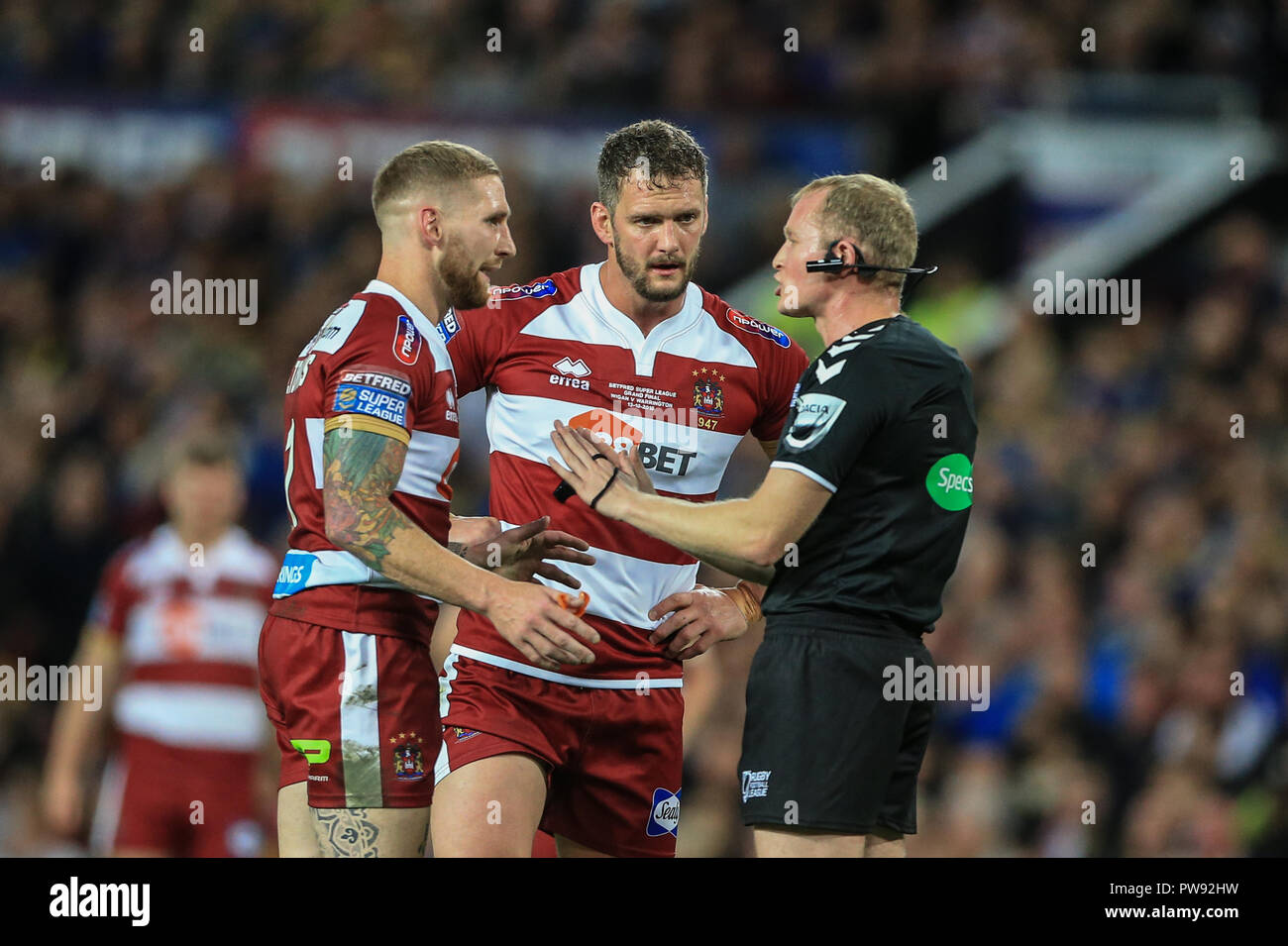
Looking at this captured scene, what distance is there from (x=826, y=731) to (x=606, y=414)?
151 centimetres

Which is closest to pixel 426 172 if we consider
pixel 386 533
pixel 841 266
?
pixel 386 533

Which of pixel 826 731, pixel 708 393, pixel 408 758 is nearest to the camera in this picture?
pixel 826 731

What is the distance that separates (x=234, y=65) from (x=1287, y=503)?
8.48 m

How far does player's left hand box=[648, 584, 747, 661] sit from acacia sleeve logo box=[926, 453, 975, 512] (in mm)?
1074

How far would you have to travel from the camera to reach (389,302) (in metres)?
4.83

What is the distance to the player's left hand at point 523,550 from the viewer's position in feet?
16.7

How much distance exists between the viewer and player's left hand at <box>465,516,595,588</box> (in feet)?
16.7

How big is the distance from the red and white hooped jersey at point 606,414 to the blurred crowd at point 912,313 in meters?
3.88

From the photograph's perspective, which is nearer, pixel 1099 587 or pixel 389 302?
pixel 389 302

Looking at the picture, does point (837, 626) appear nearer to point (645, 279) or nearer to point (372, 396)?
point (372, 396)

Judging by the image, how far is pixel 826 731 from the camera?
444 cm

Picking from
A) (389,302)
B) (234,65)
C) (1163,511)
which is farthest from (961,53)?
(389,302)

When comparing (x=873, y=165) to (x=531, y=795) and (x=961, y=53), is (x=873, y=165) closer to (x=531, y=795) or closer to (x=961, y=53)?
(x=961, y=53)

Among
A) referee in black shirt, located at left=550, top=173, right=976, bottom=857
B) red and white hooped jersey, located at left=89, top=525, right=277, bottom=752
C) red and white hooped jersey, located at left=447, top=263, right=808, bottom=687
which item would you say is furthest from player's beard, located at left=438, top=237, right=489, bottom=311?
red and white hooped jersey, located at left=89, top=525, right=277, bottom=752
